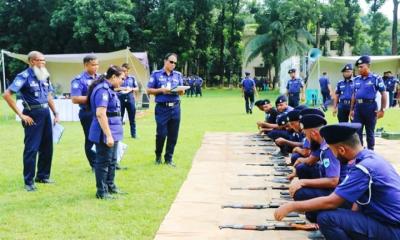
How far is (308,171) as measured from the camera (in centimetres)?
509

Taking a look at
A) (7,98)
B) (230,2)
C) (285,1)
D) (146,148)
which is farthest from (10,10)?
(7,98)

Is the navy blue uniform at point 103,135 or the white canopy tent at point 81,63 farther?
the white canopy tent at point 81,63

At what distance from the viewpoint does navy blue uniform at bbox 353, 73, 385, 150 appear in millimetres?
8070

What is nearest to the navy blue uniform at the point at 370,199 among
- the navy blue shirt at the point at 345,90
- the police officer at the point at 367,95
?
the police officer at the point at 367,95

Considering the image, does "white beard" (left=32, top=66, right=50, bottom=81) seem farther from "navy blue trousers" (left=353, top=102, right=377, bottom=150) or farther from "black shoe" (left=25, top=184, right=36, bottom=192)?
"navy blue trousers" (left=353, top=102, right=377, bottom=150)

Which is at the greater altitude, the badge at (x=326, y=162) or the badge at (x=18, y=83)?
the badge at (x=18, y=83)

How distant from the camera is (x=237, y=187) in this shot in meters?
6.30

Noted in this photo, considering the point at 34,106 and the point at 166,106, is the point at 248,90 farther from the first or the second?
the point at 34,106

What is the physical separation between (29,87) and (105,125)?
1.30 m

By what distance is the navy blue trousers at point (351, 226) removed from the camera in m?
3.25

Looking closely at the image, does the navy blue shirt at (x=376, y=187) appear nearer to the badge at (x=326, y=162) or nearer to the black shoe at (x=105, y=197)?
the badge at (x=326, y=162)

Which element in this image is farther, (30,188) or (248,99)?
(248,99)

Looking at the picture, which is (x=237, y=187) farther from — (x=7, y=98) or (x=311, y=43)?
(x=311, y=43)

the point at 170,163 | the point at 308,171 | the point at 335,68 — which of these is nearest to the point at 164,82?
the point at 170,163
